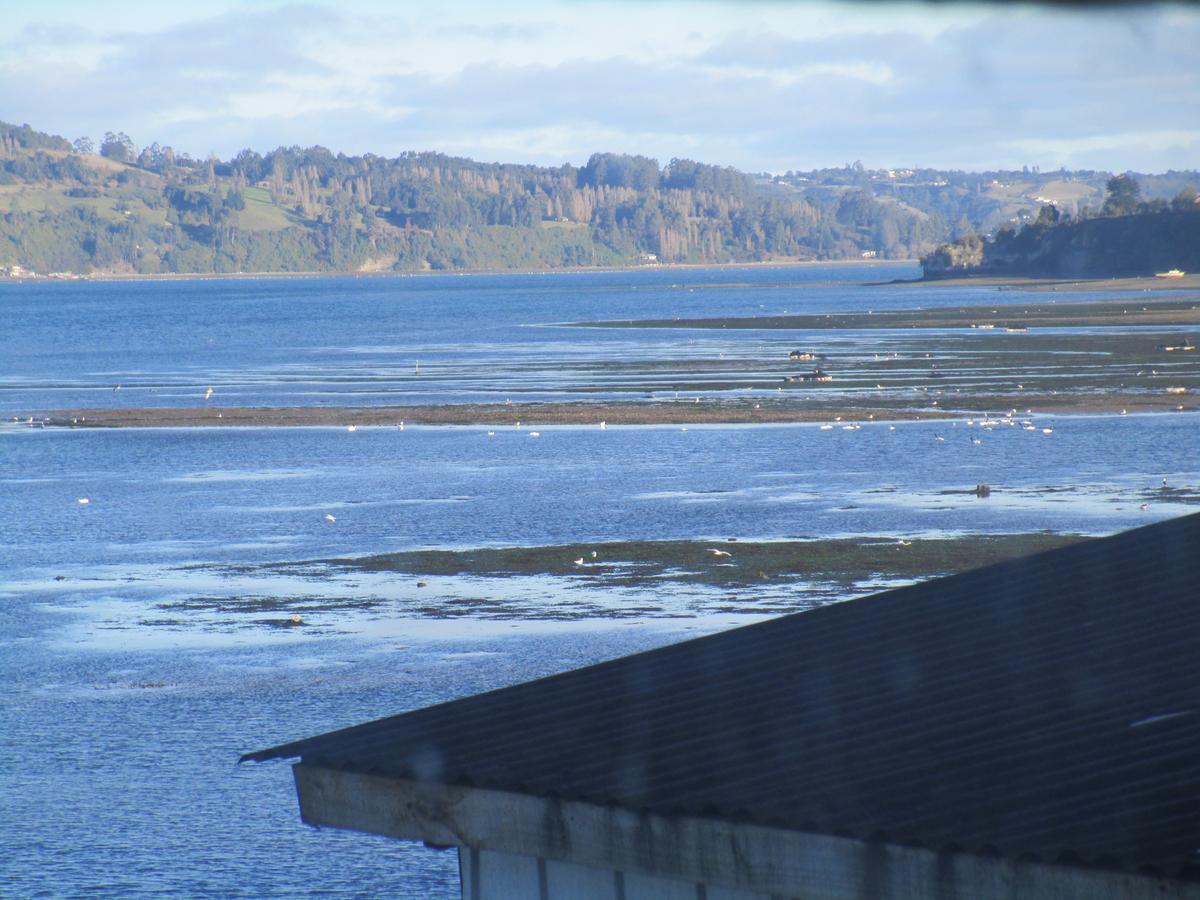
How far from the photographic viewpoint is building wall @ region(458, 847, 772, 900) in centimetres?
549

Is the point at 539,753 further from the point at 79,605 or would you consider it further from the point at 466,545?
the point at 466,545

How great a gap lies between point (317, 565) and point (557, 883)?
2234 centimetres

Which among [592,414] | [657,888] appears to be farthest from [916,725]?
[592,414]

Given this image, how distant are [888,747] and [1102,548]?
3.08m

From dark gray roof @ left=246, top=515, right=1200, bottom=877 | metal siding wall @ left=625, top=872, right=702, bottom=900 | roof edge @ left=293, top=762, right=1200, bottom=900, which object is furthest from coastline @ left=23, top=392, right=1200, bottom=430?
metal siding wall @ left=625, top=872, right=702, bottom=900

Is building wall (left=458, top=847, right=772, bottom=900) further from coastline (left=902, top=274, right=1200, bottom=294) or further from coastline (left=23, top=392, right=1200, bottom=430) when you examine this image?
coastline (left=902, top=274, right=1200, bottom=294)

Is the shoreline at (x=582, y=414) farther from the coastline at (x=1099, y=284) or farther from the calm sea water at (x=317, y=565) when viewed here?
the coastline at (x=1099, y=284)

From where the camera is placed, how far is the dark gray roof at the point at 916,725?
15.5 ft

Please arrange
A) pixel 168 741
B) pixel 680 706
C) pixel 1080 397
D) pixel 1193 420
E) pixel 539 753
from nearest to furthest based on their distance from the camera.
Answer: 1. pixel 539 753
2. pixel 680 706
3. pixel 168 741
4. pixel 1193 420
5. pixel 1080 397

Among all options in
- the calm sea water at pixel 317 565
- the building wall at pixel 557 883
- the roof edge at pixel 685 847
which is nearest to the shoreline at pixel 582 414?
the calm sea water at pixel 317 565

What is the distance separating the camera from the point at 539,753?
5.98m

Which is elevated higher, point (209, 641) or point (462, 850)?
point (462, 850)

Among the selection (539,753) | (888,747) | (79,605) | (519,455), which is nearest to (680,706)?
(539,753)

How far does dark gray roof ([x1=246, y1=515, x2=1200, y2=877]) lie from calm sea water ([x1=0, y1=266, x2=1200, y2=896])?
287 inches
